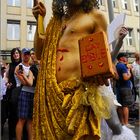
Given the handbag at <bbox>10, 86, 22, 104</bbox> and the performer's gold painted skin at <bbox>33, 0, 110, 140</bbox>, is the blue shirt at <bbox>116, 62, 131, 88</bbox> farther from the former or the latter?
the performer's gold painted skin at <bbox>33, 0, 110, 140</bbox>

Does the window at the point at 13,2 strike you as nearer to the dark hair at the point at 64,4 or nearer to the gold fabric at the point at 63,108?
the dark hair at the point at 64,4

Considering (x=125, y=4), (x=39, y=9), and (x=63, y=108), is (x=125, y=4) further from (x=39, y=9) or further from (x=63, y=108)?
(x=63, y=108)

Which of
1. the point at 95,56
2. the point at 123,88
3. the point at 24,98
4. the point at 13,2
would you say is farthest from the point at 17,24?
the point at 95,56

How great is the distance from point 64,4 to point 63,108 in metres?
0.78

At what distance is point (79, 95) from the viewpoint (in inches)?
81.5

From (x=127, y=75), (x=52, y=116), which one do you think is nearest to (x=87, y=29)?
(x=52, y=116)

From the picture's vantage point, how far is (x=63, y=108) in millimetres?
2074

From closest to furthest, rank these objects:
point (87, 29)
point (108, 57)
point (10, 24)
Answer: point (108, 57) < point (87, 29) < point (10, 24)

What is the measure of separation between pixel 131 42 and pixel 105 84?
23.7 metres

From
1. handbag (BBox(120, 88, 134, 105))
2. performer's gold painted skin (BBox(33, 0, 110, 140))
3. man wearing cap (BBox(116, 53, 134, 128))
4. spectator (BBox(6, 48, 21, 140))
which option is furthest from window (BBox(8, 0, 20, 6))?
performer's gold painted skin (BBox(33, 0, 110, 140))

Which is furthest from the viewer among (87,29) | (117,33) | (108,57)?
(117,33)

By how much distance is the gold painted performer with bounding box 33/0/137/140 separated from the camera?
6.65ft

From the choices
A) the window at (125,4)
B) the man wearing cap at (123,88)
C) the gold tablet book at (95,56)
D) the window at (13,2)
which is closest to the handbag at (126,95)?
the man wearing cap at (123,88)

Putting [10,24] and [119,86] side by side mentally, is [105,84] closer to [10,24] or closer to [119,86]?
[119,86]
